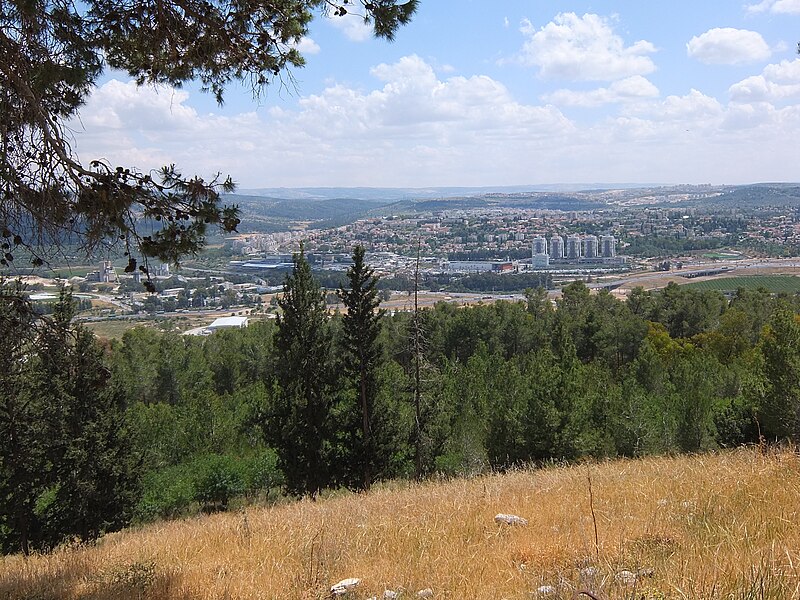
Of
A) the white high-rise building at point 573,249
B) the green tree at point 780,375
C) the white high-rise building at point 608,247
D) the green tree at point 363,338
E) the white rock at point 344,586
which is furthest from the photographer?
the white high-rise building at point 573,249

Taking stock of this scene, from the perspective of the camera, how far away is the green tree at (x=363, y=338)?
14.9 metres

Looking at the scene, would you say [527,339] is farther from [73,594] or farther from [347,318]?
[73,594]

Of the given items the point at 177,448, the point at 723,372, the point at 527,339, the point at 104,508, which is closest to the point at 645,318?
the point at 527,339

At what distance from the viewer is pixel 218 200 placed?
417 cm

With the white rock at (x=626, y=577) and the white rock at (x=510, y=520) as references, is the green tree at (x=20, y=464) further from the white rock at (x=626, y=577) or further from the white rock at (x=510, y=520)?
the white rock at (x=626, y=577)

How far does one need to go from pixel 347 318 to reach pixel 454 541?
10972 millimetres

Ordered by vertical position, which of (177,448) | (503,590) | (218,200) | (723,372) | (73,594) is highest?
(218,200)

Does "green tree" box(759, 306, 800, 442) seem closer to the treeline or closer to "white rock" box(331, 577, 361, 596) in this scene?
"white rock" box(331, 577, 361, 596)

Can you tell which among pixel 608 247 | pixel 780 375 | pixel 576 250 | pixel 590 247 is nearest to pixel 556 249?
pixel 576 250

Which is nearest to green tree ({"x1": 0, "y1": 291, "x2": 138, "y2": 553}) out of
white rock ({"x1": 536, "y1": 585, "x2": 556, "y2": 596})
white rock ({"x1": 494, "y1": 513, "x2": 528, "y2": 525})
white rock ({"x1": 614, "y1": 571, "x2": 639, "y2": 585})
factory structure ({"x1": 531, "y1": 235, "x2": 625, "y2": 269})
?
white rock ({"x1": 494, "y1": 513, "x2": 528, "y2": 525})

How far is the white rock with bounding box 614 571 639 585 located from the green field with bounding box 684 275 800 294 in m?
69.4

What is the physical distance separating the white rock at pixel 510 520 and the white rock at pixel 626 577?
167 centimetres

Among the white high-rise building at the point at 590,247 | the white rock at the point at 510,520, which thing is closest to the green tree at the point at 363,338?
the white rock at the point at 510,520

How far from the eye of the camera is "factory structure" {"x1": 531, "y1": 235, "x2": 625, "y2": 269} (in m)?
108
